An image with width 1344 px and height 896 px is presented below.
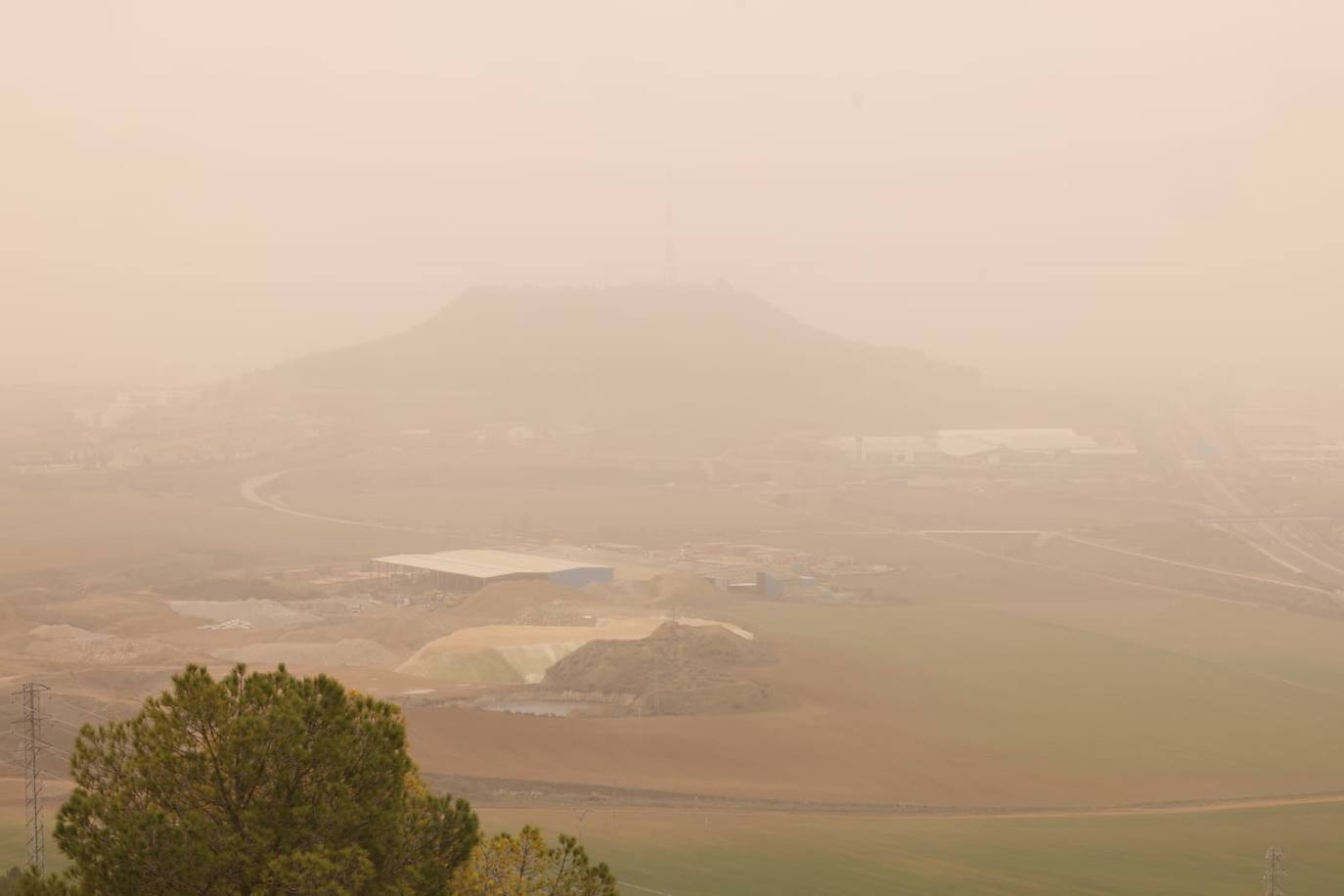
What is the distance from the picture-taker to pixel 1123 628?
73.1 m

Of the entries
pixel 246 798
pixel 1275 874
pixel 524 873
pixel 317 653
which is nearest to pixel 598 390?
pixel 317 653

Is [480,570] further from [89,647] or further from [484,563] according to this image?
[89,647]

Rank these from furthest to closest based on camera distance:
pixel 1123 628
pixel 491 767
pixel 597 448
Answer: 1. pixel 597 448
2. pixel 1123 628
3. pixel 491 767

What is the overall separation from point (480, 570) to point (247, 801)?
6992 centimetres

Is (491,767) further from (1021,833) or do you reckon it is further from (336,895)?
(336,895)

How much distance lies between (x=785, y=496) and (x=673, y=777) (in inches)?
3500

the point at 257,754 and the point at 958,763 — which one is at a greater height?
the point at 257,754

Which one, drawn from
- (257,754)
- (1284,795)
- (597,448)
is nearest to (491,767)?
(1284,795)

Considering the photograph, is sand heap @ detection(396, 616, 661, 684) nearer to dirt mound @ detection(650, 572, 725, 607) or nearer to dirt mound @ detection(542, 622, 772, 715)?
dirt mound @ detection(542, 622, 772, 715)

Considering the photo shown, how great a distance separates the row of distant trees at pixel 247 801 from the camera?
1365 centimetres

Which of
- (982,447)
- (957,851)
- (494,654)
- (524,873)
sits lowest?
(957,851)

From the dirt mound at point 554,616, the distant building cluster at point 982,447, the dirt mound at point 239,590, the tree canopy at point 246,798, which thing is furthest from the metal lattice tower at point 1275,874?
the distant building cluster at point 982,447

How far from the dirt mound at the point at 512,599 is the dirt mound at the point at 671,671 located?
15.6 meters

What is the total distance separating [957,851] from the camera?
37.3 meters
